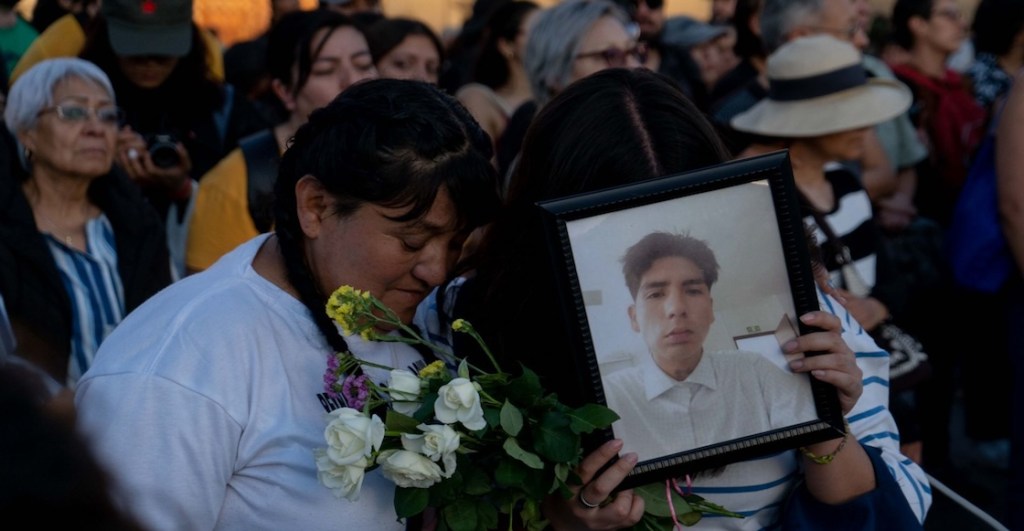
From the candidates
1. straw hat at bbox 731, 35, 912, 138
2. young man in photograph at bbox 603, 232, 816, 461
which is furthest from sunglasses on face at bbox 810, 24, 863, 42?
young man in photograph at bbox 603, 232, 816, 461

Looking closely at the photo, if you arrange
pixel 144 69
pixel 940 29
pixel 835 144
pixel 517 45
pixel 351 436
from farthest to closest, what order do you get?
pixel 940 29 < pixel 517 45 < pixel 144 69 < pixel 835 144 < pixel 351 436

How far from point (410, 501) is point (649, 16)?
6300 mm

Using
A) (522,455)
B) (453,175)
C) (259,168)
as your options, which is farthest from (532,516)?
(259,168)

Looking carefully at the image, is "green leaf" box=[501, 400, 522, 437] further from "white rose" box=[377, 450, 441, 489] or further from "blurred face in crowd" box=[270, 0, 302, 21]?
"blurred face in crowd" box=[270, 0, 302, 21]

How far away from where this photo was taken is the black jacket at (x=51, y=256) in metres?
3.62

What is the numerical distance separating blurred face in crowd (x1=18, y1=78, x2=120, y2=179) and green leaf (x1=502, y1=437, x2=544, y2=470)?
2491 millimetres

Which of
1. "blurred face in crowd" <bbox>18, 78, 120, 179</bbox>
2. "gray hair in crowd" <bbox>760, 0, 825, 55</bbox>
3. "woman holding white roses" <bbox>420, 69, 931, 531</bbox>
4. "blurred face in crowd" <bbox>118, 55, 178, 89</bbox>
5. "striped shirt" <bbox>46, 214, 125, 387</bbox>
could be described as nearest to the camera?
"woman holding white roses" <bbox>420, 69, 931, 531</bbox>

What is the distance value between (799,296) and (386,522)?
782 mm

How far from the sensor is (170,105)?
15.9 feet

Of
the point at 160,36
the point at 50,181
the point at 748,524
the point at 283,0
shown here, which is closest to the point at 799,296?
the point at 748,524

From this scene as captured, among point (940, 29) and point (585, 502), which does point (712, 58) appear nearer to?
point (940, 29)

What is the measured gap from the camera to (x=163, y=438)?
6.36ft

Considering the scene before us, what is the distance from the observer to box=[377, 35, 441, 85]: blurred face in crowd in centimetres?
524

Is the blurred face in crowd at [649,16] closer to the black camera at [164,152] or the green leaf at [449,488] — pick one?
the black camera at [164,152]
